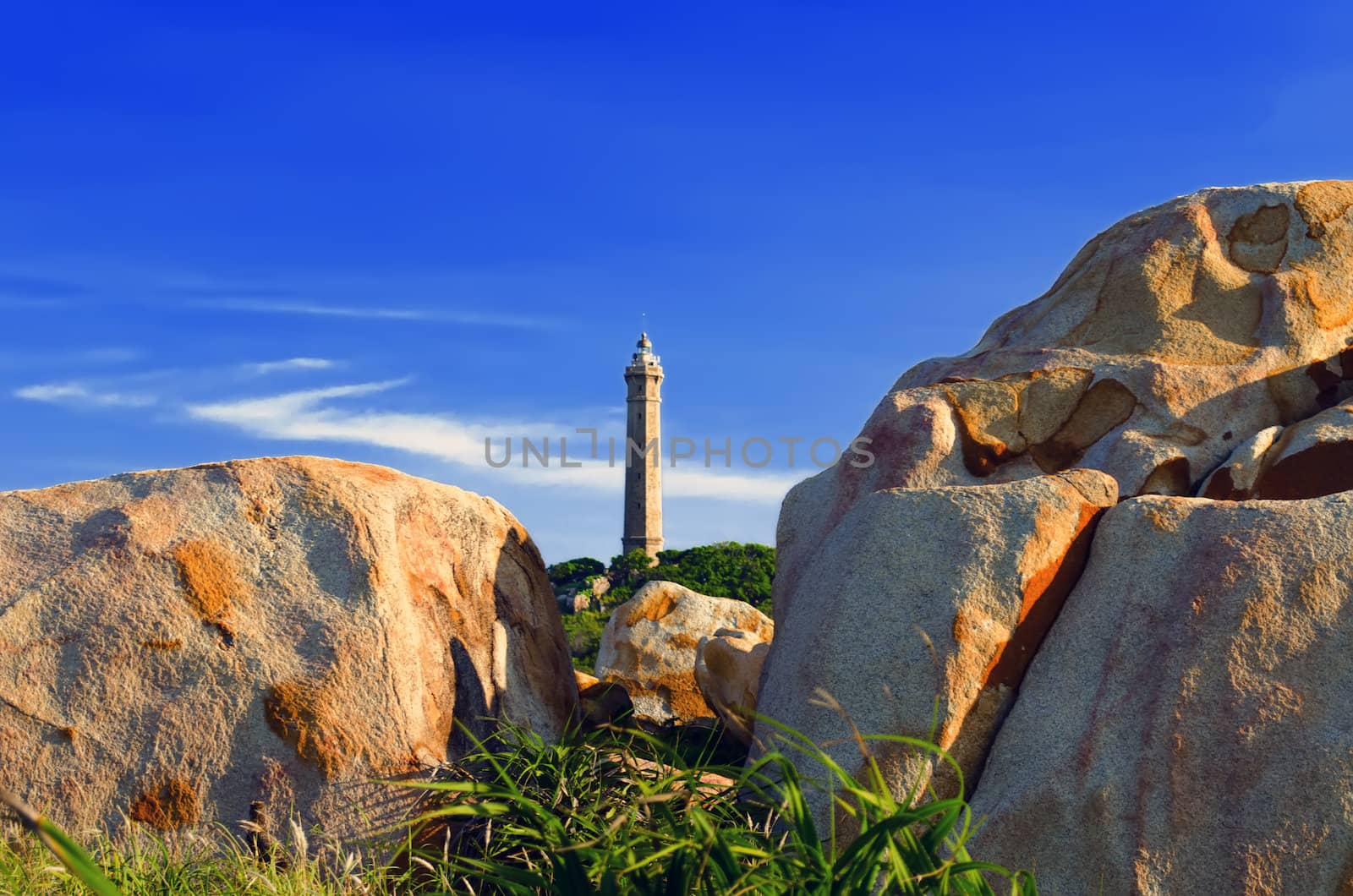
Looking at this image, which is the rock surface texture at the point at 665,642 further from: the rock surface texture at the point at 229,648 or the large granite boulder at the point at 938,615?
the large granite boulder at the point at 938,615

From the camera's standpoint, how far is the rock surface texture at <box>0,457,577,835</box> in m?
6.56

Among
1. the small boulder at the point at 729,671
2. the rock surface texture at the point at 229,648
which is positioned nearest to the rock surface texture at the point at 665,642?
the small boulder at the point at 729,671

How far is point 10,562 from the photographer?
7117 millimetres

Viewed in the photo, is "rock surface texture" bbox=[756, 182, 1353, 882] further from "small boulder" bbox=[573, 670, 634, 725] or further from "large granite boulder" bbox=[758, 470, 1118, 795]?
"small boulder" bbox=[573, 670, 634, 725]

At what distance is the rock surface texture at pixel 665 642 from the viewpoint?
12.8 m

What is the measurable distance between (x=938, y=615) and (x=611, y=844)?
3.09 metres

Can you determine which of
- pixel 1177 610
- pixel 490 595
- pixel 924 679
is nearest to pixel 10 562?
pixel 490 595

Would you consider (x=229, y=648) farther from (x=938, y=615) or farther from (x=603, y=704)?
(x=938, y=615)

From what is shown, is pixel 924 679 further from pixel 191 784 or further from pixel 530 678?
pixel 191 784

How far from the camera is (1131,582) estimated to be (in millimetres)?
6449

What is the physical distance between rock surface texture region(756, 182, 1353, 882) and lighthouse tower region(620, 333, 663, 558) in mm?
45310

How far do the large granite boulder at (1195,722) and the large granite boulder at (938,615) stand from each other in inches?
7.5

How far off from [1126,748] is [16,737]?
5870 millimetres

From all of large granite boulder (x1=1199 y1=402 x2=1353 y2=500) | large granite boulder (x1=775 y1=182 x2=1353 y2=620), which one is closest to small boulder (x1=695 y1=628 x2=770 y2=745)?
large granite boulder (x1=775 y1=182 x2=1353 y2=620)
